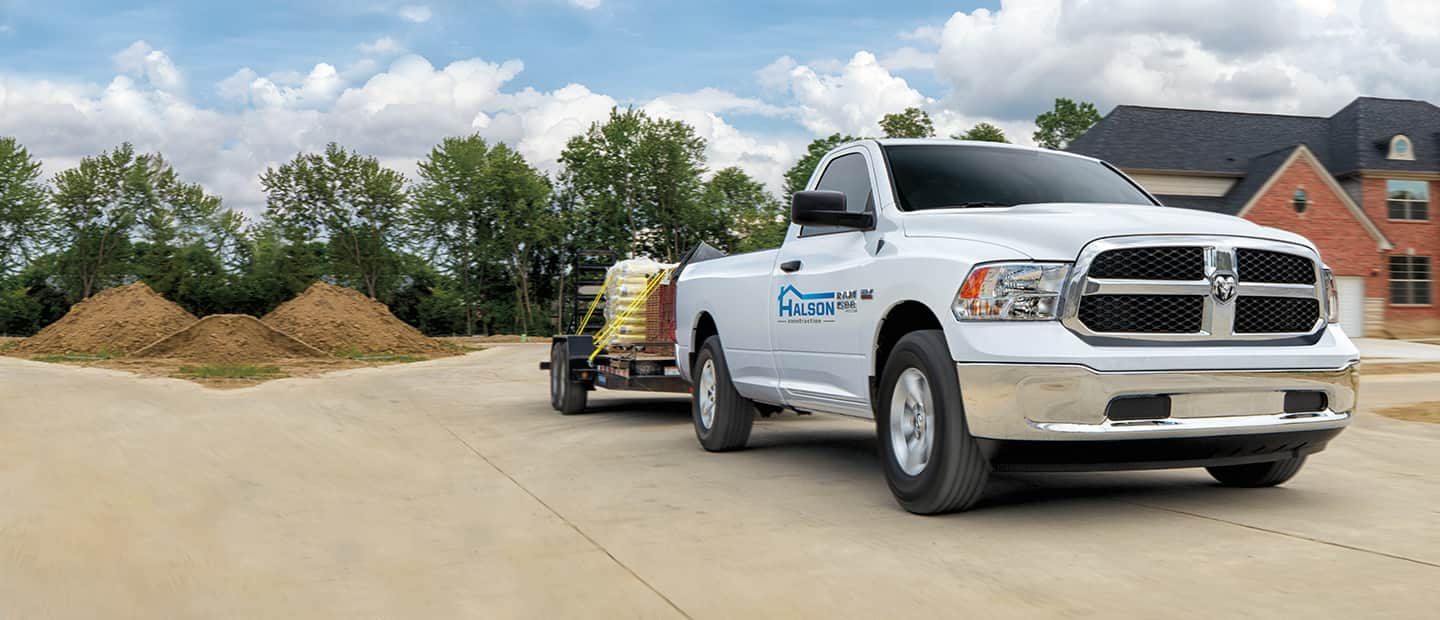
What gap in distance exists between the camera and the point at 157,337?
35.3 metres

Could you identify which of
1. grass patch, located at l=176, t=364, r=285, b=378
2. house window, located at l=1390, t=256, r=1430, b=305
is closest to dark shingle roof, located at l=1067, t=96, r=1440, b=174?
house window, located at l=1390, t=256, r=1430, b=305

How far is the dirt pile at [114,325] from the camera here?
34875 mm

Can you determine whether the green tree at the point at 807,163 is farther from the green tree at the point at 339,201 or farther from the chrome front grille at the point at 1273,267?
the chrome front grille at the point at 1273,267

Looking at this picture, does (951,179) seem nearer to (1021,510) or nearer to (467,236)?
(1021,510)

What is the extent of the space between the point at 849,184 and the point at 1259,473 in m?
3.03

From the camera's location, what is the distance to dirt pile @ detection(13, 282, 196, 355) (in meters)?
34.9

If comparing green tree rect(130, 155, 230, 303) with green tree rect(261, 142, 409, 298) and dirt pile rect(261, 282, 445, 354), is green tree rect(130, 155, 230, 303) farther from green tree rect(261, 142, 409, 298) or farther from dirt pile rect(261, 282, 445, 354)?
dirt pile rect(261, 282, 445, 354)

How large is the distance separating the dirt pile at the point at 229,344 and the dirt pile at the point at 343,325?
2.44m

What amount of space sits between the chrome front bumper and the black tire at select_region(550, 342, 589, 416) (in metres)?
8.19

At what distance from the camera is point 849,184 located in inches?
307

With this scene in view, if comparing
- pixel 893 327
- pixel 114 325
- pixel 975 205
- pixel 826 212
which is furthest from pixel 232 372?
pixel 975 205

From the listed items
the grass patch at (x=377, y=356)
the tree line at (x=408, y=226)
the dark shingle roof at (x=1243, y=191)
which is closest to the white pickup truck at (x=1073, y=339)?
the grass patch at (x=377, y=356)

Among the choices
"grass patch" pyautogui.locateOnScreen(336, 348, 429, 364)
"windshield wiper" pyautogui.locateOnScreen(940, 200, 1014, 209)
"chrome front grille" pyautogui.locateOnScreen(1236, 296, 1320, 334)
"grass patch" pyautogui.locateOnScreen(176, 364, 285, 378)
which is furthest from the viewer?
"grass patch" pyautogui.locateOnScreen(336, 348, 429, 364)

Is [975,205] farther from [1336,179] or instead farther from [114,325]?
[1336,179]
